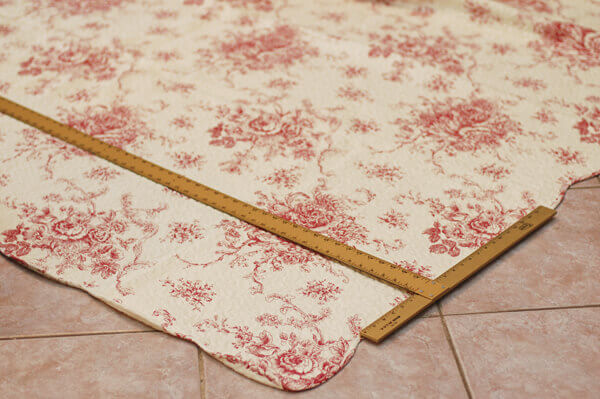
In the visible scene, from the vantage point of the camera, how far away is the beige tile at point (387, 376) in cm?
113

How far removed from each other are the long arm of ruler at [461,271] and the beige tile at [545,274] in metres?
0.02

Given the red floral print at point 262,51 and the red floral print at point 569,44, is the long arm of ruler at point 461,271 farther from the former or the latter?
the red floral print at point 262,51

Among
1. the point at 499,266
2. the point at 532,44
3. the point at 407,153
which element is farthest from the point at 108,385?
the point at 532,44

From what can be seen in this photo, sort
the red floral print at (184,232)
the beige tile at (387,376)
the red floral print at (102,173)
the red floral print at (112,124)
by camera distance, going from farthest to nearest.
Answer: the red floral print at (112,124) → the red floral print at (102,173) → the red floral print at (184,232) → the beige tile at (387,376)

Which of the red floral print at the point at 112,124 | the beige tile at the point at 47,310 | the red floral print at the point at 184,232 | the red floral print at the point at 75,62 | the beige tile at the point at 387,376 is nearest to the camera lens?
the beige tile at the point at 387,376

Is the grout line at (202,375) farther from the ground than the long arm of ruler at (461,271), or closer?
closer

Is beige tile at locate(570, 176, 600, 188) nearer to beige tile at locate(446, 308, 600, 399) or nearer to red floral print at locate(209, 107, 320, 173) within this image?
beige tile at locate(446, 308, 600, 399)

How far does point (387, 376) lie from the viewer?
116 centimetres

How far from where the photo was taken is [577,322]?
126cm

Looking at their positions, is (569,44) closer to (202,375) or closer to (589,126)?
(589,126)

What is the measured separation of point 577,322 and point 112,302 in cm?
93

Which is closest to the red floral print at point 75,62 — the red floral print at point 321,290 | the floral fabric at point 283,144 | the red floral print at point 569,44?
the floral fabric at point 283,144

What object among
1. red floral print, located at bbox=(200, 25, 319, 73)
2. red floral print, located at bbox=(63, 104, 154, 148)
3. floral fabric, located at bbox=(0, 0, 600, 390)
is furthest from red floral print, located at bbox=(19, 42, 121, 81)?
red floral print, located at bbox=(200, 25, 319, 73)

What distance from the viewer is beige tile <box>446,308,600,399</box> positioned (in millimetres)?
1139
